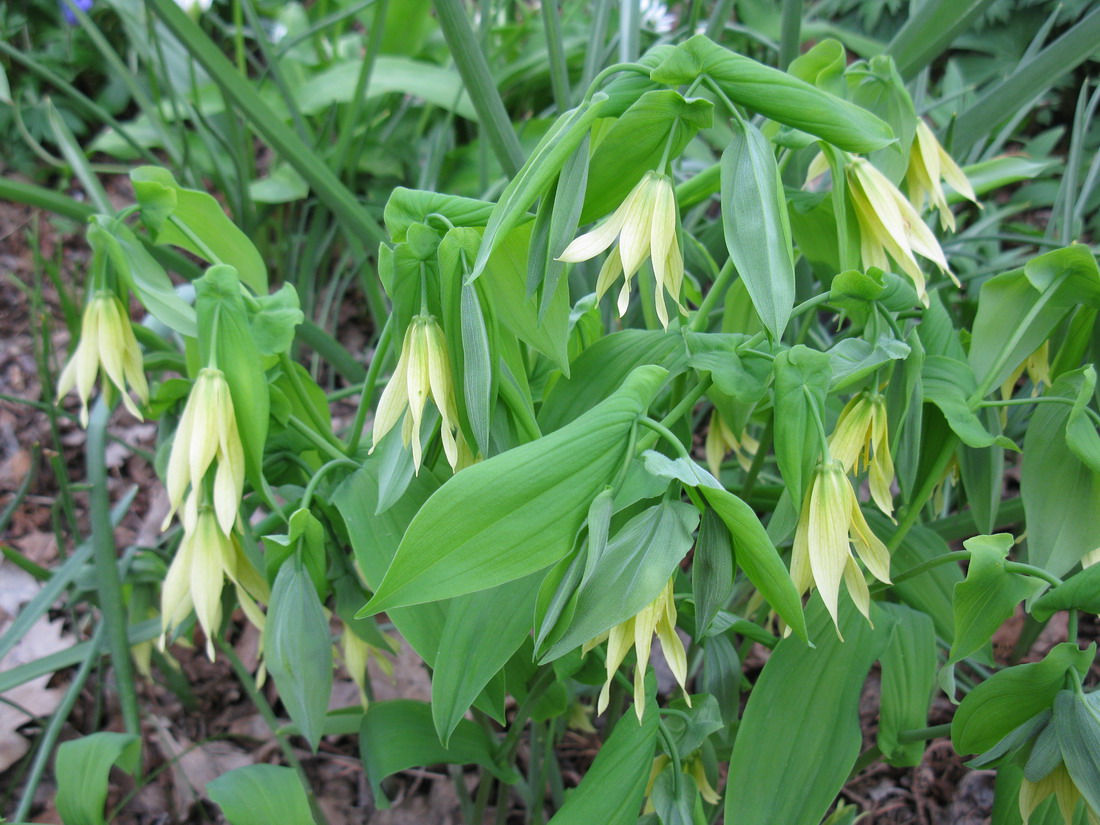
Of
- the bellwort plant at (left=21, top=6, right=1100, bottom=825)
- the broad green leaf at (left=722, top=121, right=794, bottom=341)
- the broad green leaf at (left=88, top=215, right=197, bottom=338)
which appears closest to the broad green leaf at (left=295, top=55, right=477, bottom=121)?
the bellwort plant at (left=21, top=6, right=1100, bottom=825)

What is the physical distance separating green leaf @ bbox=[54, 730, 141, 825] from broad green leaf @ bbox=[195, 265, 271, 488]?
39cm

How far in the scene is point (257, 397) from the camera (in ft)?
2.23

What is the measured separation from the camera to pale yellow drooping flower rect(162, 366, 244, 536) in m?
0.67

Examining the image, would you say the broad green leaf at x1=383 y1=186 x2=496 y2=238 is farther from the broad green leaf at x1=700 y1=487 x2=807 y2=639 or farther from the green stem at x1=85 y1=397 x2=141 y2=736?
the green stem at x1=85 y1=397 x2=141 y2=736

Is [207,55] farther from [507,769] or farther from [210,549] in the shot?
[507,769]

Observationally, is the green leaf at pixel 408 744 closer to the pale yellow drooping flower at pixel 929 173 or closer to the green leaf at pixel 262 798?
the green leaf at pixel 262 798

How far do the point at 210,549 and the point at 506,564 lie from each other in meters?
0.34

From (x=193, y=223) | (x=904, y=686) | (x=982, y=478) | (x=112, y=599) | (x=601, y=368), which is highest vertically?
(x=193, y=223)

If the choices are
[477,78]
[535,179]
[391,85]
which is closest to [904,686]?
[535,179]

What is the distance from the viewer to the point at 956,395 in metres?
0.69

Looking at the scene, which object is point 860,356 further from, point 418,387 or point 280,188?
point 280,188

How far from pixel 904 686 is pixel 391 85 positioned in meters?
1.38

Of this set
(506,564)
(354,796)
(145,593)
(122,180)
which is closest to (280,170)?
(122,180)

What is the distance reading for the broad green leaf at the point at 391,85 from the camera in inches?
64.2
